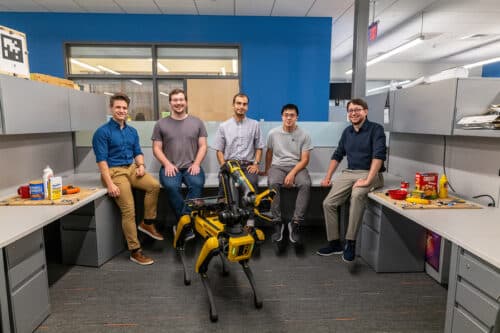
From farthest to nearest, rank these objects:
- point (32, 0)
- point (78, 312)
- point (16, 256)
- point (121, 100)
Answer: point (32, 0), point (121, 100), point (78, 312), point (16, 256)

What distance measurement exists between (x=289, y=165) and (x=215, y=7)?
2998mm

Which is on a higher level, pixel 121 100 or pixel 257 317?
pixel 121 100

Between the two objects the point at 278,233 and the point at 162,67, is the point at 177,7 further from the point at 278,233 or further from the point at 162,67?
the point at 278,233

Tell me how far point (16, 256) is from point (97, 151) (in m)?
1.17

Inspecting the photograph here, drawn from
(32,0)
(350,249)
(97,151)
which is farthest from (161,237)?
(32,0)

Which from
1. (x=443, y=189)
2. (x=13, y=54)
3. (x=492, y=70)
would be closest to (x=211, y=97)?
(x=13, y=54)

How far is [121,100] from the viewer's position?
9.09ft

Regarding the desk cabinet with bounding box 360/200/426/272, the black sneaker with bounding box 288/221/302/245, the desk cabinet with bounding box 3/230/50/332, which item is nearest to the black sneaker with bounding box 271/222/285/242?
the black sneaker with bounding box 288/221/302/245

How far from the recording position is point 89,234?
2.60m

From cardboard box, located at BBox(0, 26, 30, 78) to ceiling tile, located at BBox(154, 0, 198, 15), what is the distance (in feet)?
9.06

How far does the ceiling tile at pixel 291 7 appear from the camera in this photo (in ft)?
15.2

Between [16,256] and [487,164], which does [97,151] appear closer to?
[16,256]

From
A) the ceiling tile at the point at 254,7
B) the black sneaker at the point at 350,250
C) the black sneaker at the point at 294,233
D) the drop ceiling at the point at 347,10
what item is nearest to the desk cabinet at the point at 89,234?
the black sneaker at the point at 294,233

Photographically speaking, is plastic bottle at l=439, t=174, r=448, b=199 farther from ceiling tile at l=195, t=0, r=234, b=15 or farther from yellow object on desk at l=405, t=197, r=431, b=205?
ceiling tile at l=195, t=0, r=234, b=15
